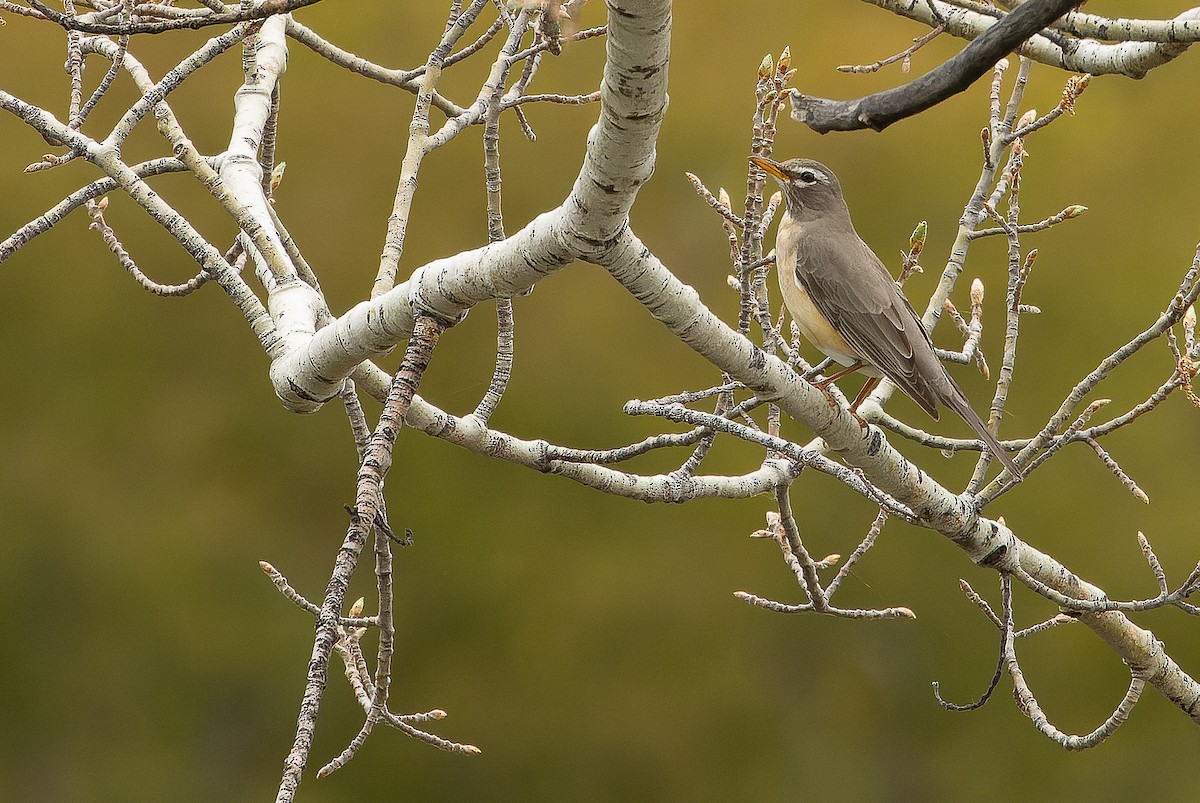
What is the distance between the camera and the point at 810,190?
15.6 ft

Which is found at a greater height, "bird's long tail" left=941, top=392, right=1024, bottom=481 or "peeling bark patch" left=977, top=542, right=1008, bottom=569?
"bird's long tail" left=941, top=392, right=1024, bottom=481

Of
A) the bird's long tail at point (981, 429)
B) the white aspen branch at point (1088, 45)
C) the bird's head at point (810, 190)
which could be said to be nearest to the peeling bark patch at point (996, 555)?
the bird's long tail at point (981, 429)

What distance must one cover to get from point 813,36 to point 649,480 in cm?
Result: 535

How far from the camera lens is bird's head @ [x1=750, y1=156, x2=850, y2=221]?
470 centimetres

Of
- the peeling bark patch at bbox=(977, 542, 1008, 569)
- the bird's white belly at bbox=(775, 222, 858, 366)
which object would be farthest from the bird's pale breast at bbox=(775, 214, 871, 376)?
the peeling bark patch at bbox=(977, 542, 1008, 569)

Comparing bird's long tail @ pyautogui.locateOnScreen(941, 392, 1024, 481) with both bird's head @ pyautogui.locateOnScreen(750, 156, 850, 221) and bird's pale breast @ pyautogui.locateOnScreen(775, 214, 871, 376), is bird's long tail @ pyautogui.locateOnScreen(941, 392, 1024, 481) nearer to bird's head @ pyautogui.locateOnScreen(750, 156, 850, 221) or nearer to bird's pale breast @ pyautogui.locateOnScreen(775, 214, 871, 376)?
bird's pale breast @ pyautogui.locateOnScreen(775, 214, 871, 376)

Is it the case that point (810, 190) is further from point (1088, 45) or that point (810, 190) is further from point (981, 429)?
point (1088, 45)

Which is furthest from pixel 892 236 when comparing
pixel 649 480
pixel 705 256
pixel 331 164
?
pixel 649 480

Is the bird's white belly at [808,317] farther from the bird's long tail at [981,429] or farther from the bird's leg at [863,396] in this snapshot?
the bird's long tail at [981,429]

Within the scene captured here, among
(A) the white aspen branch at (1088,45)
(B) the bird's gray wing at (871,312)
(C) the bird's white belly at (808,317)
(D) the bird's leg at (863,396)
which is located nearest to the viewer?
(A) the white aspen branch at (1088,45)

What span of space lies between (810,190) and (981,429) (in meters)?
1.66

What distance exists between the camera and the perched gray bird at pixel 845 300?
3.92 meters

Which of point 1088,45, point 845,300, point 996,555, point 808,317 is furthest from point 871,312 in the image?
point 1088,45

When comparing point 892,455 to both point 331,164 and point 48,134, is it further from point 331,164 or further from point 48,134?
point 331,164
